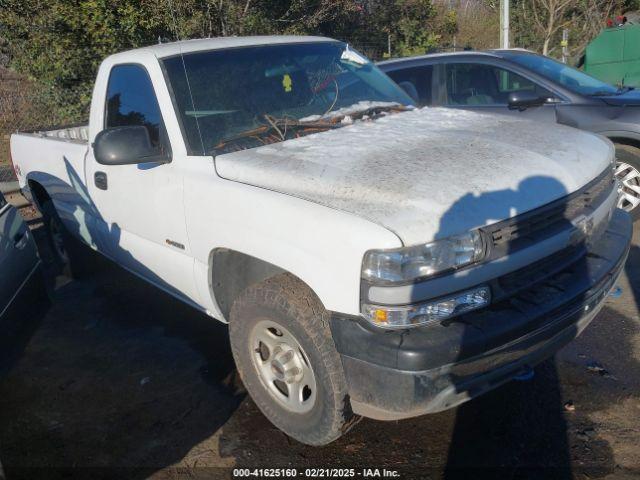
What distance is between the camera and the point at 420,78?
6.46m

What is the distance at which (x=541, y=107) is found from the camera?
577cm

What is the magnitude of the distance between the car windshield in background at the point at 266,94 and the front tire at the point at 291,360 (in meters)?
0.93

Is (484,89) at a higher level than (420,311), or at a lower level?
higher

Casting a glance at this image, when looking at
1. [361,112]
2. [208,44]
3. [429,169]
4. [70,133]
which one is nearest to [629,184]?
[361,112]

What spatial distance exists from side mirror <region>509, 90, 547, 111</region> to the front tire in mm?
3572

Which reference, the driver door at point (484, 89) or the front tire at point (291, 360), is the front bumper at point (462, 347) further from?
the driver door at point (484, 89)

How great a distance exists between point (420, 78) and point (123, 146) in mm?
4108

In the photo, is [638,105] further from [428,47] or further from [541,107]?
[428,47]

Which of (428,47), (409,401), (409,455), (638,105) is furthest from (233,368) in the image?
(428,47)

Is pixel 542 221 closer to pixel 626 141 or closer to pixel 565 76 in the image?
A: pixel 626 141

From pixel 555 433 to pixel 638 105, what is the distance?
3812 millimetres

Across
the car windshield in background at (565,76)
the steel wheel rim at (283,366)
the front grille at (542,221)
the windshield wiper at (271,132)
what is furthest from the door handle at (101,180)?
the car windshield in background at (565,76)

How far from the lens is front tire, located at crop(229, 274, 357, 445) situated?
258cm

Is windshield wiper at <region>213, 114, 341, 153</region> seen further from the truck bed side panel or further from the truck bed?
the truck bed
